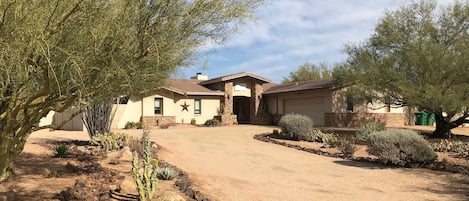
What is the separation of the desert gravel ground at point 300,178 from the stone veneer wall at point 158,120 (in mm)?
15442

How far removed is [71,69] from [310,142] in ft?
51.6

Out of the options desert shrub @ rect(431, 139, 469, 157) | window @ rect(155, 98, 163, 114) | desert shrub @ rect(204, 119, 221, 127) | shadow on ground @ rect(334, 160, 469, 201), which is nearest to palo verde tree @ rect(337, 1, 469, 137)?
desert shrub @ rect(431, 139, 469, 157)

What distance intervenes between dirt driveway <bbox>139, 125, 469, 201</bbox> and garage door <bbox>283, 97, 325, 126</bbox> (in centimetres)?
1655

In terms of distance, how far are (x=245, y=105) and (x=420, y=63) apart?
68.2 feet

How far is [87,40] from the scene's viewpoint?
5.59 m

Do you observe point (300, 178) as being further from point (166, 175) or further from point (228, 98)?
point (228, 98)

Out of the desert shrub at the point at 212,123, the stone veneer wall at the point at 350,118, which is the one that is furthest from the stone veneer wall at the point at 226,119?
the stone veneer wall at the point at 350,118

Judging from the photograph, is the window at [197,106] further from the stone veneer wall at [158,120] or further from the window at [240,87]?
the window at [240,87]

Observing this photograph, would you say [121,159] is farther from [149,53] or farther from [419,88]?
[419,88]

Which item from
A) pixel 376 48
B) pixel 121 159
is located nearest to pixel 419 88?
pixel 376 48

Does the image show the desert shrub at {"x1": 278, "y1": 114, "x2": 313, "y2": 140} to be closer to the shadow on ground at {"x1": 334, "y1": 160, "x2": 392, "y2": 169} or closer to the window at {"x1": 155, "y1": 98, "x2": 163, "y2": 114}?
the shadow on ground at {"x1": 334, "y1": 160, "x2": 392, "y2": 169}

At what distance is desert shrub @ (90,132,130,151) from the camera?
1533 centimetres

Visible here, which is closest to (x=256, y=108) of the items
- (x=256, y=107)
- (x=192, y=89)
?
(x=256, y=107)

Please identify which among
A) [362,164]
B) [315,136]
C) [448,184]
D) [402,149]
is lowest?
[448,184]
